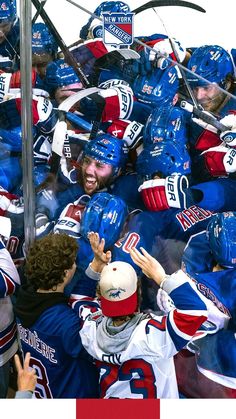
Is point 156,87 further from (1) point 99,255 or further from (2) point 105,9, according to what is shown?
(1) point 99,255

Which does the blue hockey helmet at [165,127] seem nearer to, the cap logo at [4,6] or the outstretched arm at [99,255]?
the outstretched arm at [99,255]

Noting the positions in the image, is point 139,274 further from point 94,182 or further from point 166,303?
point 94,182

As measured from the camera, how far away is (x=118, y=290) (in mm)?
1536

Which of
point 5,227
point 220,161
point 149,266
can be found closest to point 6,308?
point 5,227

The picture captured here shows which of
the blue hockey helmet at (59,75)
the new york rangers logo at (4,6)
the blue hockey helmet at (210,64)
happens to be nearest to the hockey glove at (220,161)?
the blue hockey helmet at (210,64)

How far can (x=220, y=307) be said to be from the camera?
1.72 meters

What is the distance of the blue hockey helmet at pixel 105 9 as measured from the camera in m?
1.97

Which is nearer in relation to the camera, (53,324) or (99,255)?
(53,324)

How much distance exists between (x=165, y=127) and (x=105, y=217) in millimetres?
370

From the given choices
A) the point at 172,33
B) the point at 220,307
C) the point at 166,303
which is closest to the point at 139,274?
the point at 166,303

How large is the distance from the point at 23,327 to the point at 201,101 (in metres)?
0.82

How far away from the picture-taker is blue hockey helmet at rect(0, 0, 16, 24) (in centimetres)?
216

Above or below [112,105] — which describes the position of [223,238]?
below

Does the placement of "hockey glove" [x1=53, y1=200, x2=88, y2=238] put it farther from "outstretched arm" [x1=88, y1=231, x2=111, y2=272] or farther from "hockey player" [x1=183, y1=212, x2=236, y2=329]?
"hockey player" [x1=183, y1=212, x2=236, y2=329]
